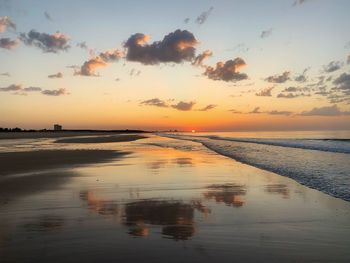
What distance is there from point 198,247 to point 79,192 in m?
7.44

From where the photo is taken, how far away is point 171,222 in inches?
340

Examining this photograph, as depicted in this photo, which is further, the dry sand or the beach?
the dry sand

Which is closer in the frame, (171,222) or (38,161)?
(171,222)

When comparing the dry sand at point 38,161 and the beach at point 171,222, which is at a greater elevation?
the beach at point 171,222

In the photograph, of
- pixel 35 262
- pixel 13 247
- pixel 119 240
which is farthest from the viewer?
pixel 119 240

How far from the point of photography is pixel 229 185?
1486 centimetres

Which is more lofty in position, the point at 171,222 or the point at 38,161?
the point at 171,222

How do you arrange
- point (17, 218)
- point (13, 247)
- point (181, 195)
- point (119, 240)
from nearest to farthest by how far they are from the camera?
1. point (13, 247)
2. point (119, 240)
3. point (17, 218)
4. point (181, 195)

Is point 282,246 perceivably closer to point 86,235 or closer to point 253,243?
point 253,243

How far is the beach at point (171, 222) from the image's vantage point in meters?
6.39

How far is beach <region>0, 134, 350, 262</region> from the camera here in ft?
21.0

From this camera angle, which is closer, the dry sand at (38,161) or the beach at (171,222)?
the beach at (171,222)

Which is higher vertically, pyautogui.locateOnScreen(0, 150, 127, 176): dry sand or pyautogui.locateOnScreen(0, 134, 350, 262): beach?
pyautogui.locateOnScreen(0, 134, 350, 262): beach

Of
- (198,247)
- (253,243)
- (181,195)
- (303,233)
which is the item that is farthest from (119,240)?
(181,195)
